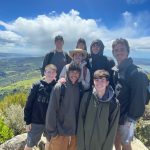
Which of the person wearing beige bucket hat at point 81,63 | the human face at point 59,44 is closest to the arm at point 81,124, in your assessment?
the person wearing beige bucket hat at point 81,63

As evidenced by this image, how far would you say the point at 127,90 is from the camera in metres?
5.46

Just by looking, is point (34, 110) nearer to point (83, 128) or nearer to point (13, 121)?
point (83, 128)

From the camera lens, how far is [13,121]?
10.4 m

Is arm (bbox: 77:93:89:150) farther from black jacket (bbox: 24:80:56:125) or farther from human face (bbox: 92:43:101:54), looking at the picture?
human face (bbox: 92:43:101:54)

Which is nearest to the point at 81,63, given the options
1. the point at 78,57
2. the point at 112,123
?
the point at 78,57

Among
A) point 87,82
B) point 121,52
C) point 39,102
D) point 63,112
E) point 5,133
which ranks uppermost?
point 121,52

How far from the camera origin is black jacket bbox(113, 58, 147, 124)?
5.29m

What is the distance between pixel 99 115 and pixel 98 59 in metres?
1.99

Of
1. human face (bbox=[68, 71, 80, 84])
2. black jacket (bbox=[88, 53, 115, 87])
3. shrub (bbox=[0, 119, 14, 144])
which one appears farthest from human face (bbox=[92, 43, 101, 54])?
shrub (bbox=[0, 119, 14, 144])

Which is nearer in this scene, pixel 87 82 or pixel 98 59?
pixel 87 82

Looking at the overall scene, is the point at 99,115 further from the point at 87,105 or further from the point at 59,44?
the point at 59,44

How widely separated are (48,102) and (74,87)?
74 cm

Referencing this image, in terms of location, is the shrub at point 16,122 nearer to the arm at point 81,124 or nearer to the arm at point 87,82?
the arm at point 87,82

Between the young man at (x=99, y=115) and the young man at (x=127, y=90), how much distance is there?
433 mm
